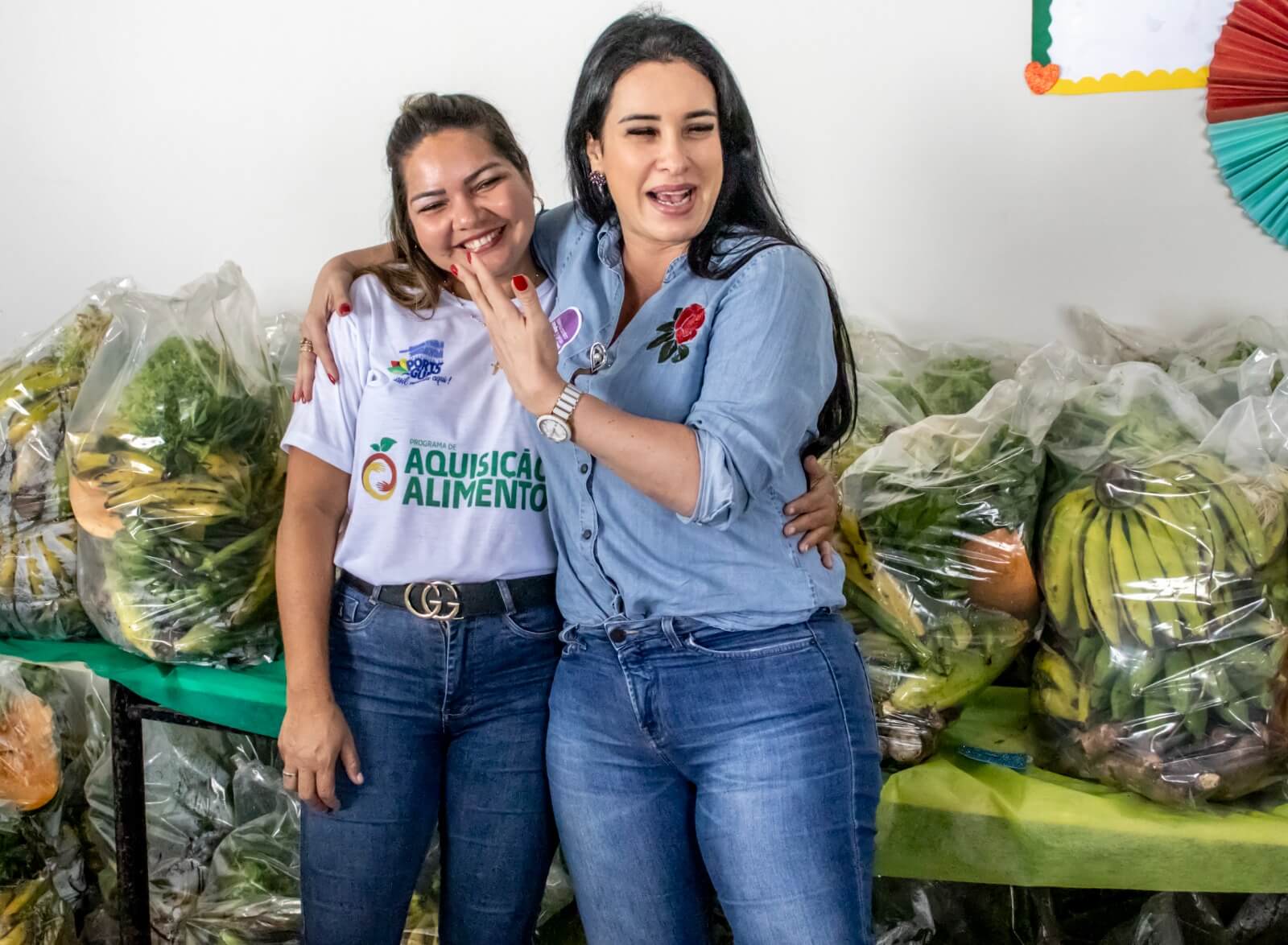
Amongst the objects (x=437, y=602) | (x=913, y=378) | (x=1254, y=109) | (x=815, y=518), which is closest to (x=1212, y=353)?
(x=1254, y=109)

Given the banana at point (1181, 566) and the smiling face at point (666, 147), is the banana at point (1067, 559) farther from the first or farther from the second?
the smiling face at point (666, 147)

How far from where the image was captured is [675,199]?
1.27 metres

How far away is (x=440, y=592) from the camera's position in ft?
4.49

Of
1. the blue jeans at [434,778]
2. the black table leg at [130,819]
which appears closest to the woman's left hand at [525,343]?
the blue jeans at [434,778]

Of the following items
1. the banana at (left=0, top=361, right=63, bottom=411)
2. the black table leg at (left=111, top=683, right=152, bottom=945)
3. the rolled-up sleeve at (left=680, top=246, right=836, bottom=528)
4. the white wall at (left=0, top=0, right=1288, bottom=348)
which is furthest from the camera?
Answer: the white wall at (left=0, top=0, right=1288, bottom=348)

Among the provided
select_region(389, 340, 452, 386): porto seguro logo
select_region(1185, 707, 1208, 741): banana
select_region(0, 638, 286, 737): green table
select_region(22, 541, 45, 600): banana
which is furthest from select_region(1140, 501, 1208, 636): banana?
select_region(22, 541, 45, 600): banana

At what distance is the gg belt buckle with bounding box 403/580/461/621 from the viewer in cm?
137

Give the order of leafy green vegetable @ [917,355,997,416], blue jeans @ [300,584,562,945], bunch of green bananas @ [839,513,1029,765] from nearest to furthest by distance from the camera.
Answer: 1. blue jeans @ [300,584,562,945]
2. bunch of green bananas @ [839,513,1029,765]
3. leafy green vegetable @ [917,355,997,416]

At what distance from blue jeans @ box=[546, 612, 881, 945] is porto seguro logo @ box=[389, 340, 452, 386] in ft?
1.32

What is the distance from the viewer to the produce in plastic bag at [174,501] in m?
1.66

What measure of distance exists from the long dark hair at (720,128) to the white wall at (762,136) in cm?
93

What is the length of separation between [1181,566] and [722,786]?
730 mm

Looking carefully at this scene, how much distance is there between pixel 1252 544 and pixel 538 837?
100 cm

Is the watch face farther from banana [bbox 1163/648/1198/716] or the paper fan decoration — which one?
the paper fan decoration
